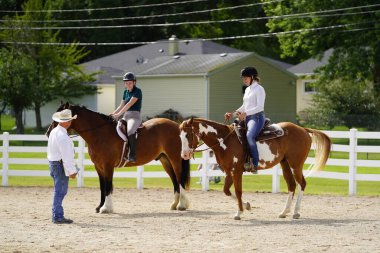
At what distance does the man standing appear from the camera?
13508 mm

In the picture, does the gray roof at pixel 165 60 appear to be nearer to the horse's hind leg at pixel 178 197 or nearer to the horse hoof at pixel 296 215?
the horse's hind leg at pixel 178 197

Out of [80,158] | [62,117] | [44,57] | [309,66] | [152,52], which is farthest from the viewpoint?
[309,66]

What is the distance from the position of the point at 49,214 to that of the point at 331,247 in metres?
5.98

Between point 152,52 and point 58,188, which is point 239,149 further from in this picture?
point 152,52

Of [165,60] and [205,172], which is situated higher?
[165,60]

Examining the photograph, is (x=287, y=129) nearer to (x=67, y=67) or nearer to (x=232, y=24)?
(x=67, y=67)

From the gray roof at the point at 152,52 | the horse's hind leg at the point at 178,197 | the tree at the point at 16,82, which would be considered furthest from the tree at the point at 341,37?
the horse's hind leg at the point at 178,197

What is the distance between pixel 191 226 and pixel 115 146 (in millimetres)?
3221

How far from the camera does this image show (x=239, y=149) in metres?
14.5

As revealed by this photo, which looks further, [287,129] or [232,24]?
[232,24]

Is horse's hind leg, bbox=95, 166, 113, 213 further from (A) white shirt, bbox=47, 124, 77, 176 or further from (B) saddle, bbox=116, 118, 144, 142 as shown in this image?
(A) white shirt, bbox=47, 124, 77, 176

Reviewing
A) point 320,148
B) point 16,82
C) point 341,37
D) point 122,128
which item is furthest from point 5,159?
point 341,37

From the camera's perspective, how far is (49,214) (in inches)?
585

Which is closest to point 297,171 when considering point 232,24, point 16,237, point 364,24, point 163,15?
point 16,237
